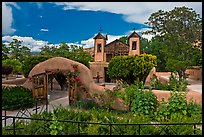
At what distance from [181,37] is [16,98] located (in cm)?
1107

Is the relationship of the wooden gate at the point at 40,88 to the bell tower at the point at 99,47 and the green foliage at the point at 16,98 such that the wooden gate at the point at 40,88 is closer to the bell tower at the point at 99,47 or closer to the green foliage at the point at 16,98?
the green foliage at the point at 16,98

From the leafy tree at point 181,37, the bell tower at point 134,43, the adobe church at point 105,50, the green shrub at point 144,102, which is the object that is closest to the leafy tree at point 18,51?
the adobe church at point 105,50

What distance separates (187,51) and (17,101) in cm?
1071

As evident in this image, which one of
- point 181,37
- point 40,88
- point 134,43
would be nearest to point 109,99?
point 40,88

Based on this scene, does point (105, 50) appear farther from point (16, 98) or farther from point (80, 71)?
point (16, 98)

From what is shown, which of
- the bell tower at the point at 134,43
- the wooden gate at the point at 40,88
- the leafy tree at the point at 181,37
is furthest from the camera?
the bell tower at the point at 134,43

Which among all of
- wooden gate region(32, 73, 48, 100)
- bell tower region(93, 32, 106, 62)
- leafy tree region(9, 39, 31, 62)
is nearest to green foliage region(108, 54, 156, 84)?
wooden gate region(32, 73, 48, 100)

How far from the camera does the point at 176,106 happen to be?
6777 mm

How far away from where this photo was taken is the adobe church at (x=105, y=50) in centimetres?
2039

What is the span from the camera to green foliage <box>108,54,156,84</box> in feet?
40.6

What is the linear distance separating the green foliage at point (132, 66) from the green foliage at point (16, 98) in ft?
15.6

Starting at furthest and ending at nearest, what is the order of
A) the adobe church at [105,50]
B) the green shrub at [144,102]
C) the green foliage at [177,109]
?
the adobe church at [105,50] < the green shrub at [144,102] < the green foliage at [177,109]

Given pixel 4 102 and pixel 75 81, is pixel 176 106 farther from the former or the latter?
pixel 4 102

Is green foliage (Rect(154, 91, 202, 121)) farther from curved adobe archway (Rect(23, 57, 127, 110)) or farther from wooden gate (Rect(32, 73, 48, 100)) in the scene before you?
wooden gate (Rect(32, 73, 48, 100))
